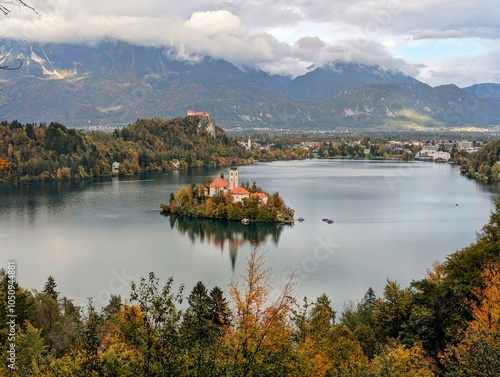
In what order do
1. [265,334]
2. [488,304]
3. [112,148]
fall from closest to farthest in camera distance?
[265,334] < [488,304] < [112,148]

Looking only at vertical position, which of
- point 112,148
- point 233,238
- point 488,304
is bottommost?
point 233,238

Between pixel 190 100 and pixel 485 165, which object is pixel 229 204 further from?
pixel 190 100

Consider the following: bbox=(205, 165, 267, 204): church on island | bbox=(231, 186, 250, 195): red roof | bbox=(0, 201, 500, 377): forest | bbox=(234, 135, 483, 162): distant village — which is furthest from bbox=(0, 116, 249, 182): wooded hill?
bbox=(0, 201, 500, 377): forest

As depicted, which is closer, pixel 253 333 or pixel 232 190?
pixel 253 333

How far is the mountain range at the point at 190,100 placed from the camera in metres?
136

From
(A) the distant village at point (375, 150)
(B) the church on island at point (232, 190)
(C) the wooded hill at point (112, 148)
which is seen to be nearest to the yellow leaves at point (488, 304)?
(B) the church on island at point (232, 190)

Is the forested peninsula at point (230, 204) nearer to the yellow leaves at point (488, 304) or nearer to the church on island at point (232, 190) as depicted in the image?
the church on island at point (232, 190)

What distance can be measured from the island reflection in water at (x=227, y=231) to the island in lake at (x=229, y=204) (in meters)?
0.40

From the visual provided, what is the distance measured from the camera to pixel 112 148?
47156 millimetres

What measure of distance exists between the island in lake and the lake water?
0.70m

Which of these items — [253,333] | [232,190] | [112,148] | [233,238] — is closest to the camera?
[253,333]

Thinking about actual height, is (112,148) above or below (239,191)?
above

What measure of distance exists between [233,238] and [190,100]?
13491 centimetres

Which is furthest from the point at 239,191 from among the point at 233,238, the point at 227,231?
the point at 233,238
